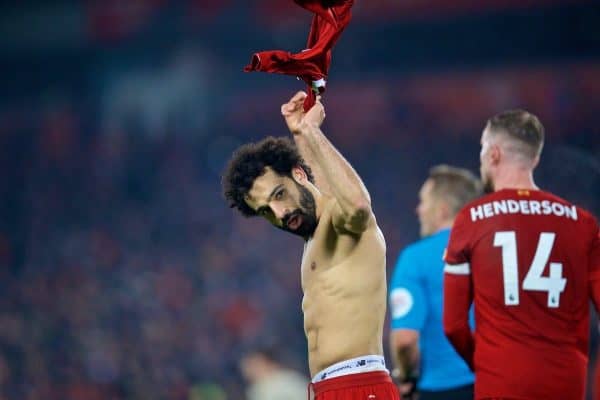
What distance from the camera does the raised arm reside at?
11.0 ft

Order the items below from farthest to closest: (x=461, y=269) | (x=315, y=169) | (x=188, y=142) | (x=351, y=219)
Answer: (x=188, y=142)
(x=315, y=169)
(x=461, y=269)
(x=351, y=219)

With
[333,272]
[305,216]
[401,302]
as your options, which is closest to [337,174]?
[305,216]

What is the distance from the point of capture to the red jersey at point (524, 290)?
134 inches

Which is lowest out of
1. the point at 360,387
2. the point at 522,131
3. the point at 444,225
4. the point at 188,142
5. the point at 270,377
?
the point at 270,377

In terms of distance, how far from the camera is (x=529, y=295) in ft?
11.2

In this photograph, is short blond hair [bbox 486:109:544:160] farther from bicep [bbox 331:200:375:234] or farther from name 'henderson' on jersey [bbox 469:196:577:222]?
bicep [bbox 331:200:375:234]

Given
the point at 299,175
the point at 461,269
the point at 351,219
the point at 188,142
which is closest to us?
the point at 351,219

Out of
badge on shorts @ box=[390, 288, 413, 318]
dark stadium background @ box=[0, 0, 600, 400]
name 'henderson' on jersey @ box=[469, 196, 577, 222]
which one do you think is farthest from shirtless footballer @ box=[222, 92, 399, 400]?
dark stadium background @ box=[0, 0, 600, 400]

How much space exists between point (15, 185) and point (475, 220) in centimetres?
1350

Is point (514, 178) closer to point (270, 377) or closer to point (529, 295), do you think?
point (529, 295)

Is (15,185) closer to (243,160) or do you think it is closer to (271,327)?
(271,327)

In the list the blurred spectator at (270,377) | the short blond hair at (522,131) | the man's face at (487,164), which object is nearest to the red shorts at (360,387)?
the man's face at (487,164)

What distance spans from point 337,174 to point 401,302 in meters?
1.54

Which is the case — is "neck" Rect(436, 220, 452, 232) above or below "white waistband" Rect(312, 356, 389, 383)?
above
